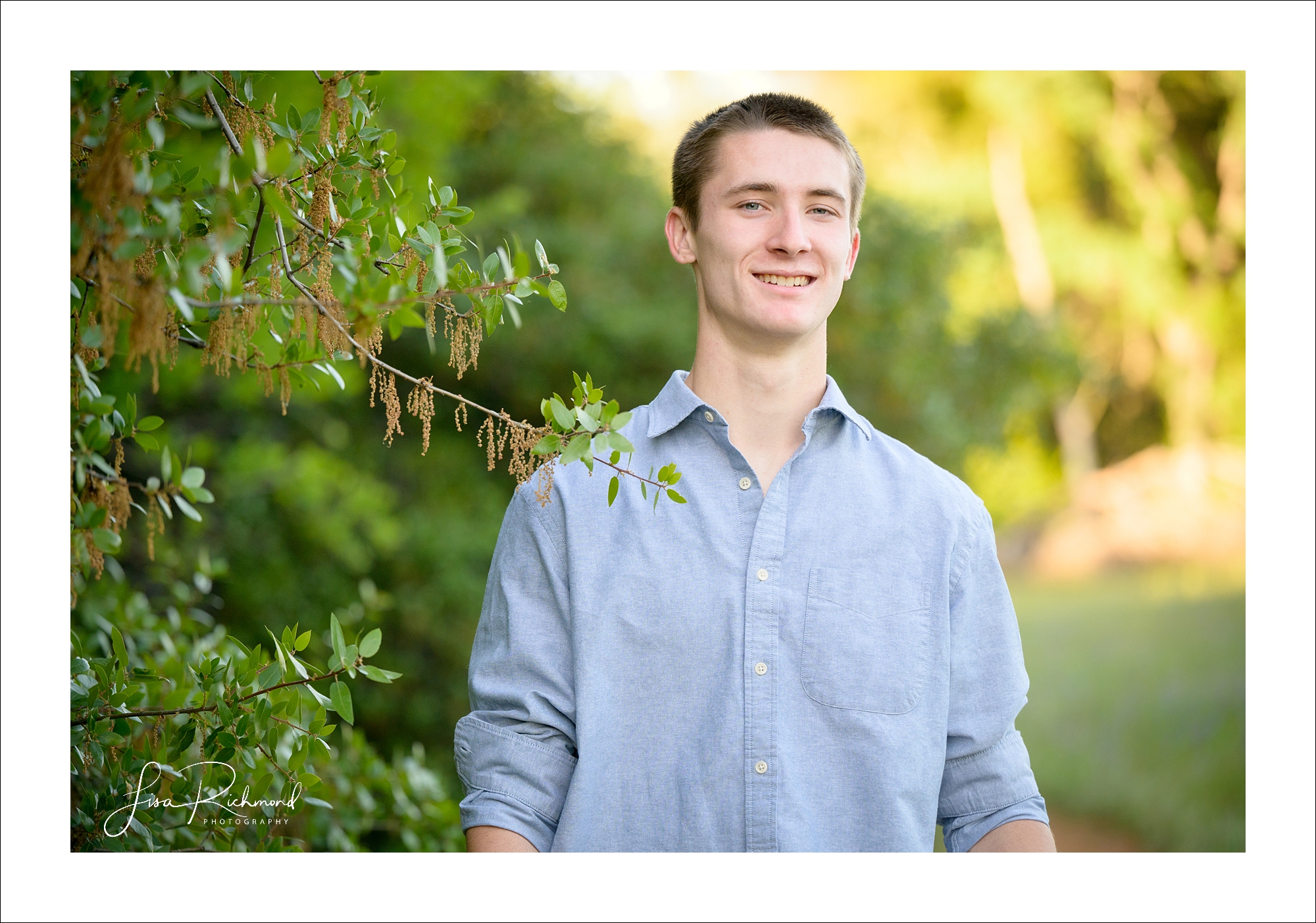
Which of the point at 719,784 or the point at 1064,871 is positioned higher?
the point at 719,784

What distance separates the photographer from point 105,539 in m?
0.96

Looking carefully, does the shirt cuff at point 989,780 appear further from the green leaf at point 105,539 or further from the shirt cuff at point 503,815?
the green leaf at point 105,539

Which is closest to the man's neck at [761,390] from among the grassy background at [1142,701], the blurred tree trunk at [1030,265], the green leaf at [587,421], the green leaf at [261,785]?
the green leaf at [587,421]

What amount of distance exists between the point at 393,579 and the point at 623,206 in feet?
5.89

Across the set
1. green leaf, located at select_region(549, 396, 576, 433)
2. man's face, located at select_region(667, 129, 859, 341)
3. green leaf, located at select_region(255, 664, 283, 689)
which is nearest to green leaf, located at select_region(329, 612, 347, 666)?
green leaf, located at select_region(255, 664, 283, 689)

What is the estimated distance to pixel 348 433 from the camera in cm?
387

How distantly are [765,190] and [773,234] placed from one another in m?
0.06

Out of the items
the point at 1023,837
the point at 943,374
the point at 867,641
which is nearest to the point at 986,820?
the point at 1023,837

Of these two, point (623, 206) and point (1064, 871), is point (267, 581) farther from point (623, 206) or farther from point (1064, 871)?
point (1064, 871)

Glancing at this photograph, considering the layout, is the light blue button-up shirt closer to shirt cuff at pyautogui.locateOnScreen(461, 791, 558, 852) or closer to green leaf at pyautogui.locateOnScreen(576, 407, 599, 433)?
shirt cuff at pyautogui.locateOnScreen(461, 791, 558, 852)

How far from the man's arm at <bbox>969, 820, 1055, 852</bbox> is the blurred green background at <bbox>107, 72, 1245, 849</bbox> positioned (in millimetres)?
1177

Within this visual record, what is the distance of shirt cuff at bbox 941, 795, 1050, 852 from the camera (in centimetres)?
129

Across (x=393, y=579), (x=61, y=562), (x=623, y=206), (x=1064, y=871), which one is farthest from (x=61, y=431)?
(x=623, y=206)

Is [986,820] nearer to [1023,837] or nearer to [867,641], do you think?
[1023,837]
